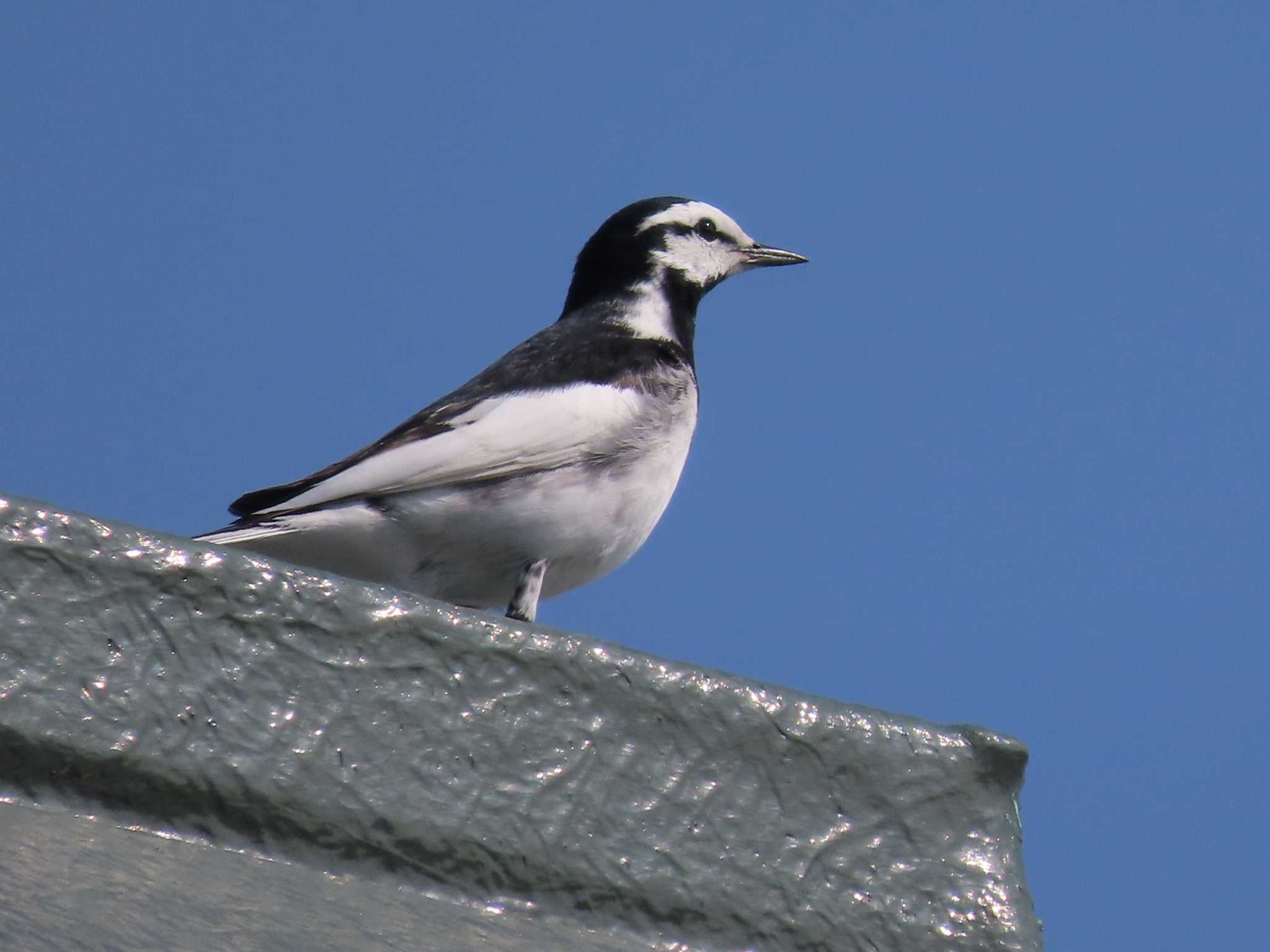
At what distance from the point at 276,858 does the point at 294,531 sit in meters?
2.65

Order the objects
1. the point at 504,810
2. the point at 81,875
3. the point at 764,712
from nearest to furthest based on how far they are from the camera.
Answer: the point at 81,875
the point at 504,810
the point at 764,712

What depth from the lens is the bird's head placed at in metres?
6.23

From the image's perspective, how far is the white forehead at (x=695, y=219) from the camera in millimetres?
6387

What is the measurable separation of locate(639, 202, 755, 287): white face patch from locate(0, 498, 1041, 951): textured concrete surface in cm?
431

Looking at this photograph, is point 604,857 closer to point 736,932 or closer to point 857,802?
point 736,932

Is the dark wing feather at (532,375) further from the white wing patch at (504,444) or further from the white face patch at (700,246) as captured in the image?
the white face patch at (700,246)

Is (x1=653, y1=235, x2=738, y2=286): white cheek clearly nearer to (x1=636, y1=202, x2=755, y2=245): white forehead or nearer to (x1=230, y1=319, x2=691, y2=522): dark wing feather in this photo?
(x1=636, y1=202, x2=755, y2=245): white forehead

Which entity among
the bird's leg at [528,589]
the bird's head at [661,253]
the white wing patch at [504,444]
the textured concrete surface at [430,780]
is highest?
the bird's head at [661,253]

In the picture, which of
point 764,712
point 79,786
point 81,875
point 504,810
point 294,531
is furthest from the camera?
point 294,531

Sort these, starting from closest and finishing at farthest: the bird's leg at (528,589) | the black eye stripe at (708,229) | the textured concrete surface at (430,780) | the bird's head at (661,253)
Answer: the textured concrete surface at (430,780) < the bird's leg at (528,589) < the bird's head at (661,253) < the black eye stripe at (708,229)

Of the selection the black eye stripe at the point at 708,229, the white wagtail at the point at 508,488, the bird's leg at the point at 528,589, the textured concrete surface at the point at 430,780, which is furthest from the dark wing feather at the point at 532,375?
the textured concrete surface at the point at 430,780

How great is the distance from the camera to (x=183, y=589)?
177cm

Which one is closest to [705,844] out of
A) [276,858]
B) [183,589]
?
[276,858]

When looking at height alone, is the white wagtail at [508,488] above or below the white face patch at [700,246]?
below
